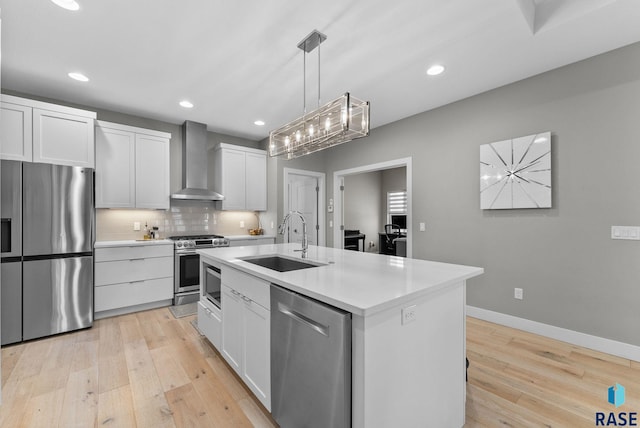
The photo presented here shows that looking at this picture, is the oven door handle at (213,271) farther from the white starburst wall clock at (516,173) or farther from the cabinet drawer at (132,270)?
the white starburst wall clock at (516,173)

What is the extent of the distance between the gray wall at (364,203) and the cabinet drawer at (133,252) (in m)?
4.43

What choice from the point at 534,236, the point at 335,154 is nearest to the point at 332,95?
the point at 335,154

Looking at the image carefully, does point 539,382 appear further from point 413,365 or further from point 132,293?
point 132,293

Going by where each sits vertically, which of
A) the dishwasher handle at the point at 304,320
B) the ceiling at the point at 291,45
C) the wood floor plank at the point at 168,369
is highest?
the ceiling at the point at 291,45

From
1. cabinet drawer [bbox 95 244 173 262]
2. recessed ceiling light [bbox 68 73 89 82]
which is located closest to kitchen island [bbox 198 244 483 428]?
cabinet drawer [bbox 95 244 173 262]

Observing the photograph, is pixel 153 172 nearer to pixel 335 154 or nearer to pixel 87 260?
pixel 87 260

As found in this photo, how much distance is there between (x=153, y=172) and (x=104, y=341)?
219 centimetres

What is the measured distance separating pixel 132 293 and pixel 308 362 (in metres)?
3.16

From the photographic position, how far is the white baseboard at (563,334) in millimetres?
2336

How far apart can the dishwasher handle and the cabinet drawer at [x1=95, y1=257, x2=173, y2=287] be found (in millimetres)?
2882

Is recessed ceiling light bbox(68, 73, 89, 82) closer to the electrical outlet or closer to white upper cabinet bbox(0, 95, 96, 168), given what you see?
white upper cabinet bbox(0, 95, 96, 168)

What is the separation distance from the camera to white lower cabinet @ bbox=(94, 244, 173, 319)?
3.29 metres

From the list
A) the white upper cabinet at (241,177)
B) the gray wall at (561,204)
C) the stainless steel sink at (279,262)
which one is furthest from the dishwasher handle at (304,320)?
the white upper cabinet at (241,177)

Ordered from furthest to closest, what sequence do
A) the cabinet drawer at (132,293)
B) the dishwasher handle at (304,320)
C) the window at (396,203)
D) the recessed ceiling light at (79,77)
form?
1. the window at (396,203)
2. the cabinet drawer at (132,293)
3. the recessed ceiling light at (79,77)
4. the dishwasher handle at (304,320)
